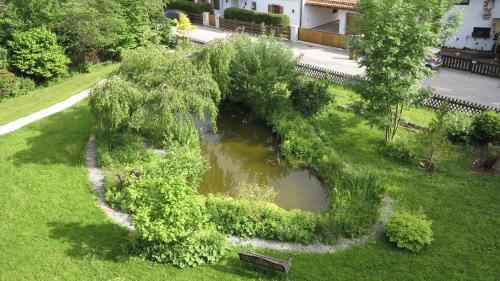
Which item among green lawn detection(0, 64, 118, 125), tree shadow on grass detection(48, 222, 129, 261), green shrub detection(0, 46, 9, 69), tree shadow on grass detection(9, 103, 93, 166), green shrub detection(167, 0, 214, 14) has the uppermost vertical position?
green shrub detection(167, 0, 214, 14)

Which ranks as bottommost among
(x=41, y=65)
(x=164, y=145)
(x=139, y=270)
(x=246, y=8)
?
(x=139, y=270)

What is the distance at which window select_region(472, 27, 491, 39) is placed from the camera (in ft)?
97.0

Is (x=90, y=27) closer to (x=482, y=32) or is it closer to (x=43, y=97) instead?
(x=43, y=97)

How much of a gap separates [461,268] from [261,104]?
1194 centimetres

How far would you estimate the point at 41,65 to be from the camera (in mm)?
26203

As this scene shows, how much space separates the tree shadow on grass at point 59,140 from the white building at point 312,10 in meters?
21.0

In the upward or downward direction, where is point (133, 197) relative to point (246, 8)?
downward

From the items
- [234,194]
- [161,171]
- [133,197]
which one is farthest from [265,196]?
[133,197]

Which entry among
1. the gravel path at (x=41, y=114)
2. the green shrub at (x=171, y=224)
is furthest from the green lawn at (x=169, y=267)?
the gravel path at (x=41, y=114)

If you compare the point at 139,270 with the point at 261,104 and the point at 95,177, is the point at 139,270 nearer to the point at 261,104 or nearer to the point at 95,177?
the point at 95,177

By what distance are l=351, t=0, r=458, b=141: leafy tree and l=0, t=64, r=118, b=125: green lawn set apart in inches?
502

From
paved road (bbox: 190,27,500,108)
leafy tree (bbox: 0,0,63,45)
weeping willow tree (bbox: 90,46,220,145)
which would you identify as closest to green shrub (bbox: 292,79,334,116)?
paved road (bbox: 190,27,500,108)

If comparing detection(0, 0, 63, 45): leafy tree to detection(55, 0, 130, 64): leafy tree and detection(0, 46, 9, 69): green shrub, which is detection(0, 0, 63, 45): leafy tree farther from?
detection(0, 46, 9, 69): green shrub

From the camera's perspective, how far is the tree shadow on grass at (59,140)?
1734 centimetres
